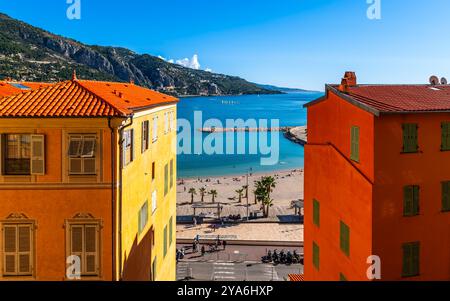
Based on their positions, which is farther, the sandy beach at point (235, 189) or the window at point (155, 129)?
the sandy beach at point (235, 189)

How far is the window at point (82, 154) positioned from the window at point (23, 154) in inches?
39.4

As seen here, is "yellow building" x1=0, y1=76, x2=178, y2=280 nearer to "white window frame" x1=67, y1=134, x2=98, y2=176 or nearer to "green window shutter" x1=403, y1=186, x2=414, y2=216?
"white window frame" x1=67, y1=134, x2=98, y2=176

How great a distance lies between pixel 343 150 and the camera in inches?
781

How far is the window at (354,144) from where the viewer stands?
18.2 meters

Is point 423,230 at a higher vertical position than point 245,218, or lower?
higher

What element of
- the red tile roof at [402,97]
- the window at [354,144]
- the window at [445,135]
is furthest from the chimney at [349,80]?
the window at [445,135]

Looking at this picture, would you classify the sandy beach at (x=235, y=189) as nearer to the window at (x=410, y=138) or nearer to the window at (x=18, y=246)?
the window at (x=410, y=138)

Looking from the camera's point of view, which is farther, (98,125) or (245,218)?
(245,218)

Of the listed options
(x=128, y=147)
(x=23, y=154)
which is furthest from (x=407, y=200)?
(x=23, y=154)

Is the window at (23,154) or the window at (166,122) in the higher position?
the window at (166,122)

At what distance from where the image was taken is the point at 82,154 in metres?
14.8
